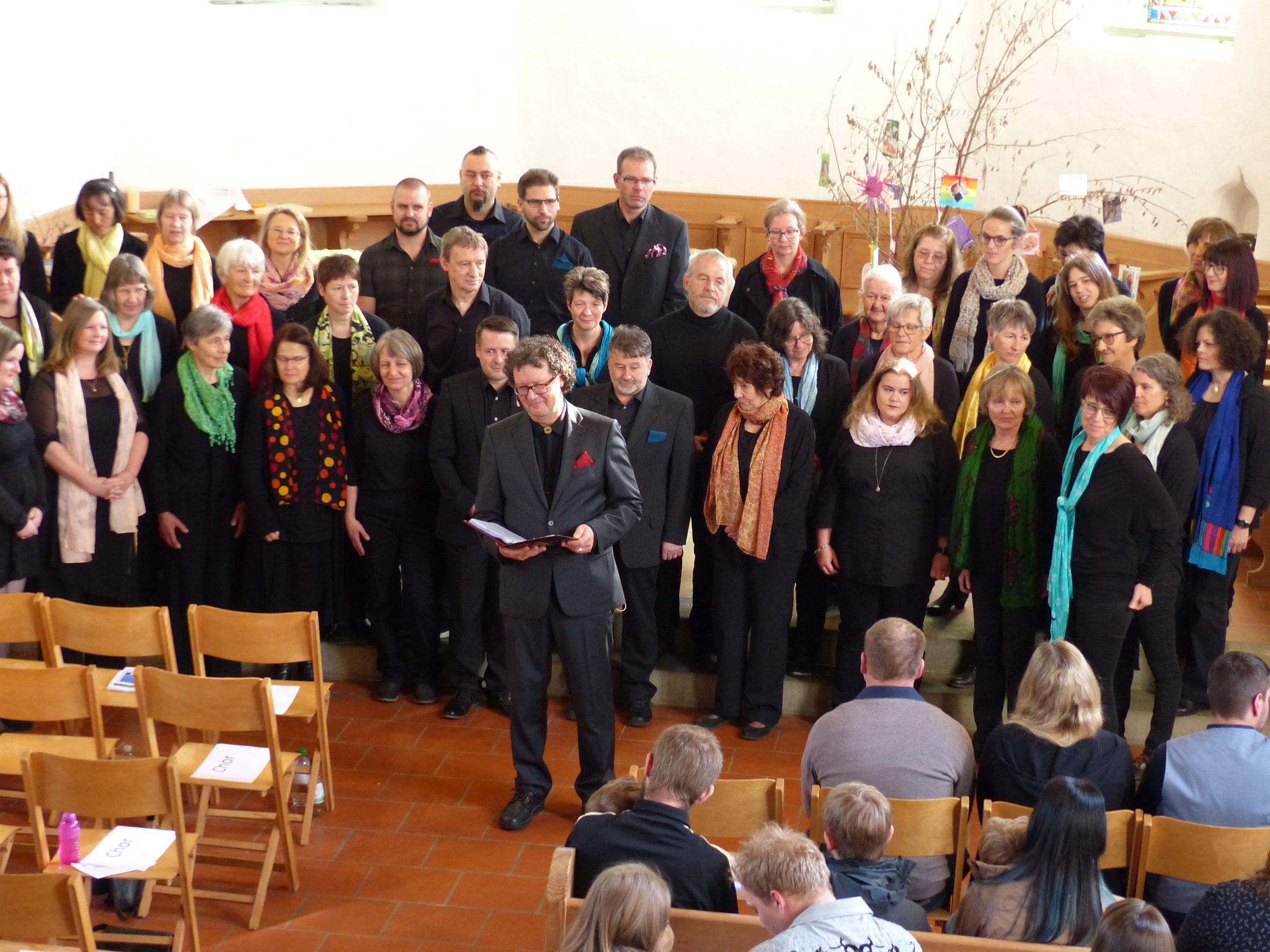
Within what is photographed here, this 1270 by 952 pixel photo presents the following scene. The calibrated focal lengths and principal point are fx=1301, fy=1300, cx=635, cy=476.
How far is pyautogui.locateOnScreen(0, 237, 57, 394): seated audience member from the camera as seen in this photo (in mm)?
5375

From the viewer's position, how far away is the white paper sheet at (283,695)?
4.49 m

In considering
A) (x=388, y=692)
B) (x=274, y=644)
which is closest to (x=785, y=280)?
(x=388, y=692)

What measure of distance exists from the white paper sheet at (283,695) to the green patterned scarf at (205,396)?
1.29 metres

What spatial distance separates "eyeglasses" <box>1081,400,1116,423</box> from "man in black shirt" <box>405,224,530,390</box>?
7.52ft

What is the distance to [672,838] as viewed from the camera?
3104 millimetres

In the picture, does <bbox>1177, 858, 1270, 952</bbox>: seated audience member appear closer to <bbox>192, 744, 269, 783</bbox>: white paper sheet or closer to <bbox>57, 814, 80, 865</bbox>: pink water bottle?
<bbox>192, 744, 269, 783</bbox>: white paper sheet

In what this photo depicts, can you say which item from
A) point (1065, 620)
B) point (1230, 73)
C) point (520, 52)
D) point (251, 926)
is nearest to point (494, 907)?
point (251, 926)

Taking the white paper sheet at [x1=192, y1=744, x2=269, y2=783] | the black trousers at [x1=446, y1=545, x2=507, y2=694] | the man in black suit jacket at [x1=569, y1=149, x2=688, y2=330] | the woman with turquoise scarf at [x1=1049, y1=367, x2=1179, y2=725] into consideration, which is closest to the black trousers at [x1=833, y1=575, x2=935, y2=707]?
the woman with turquoise scarf at [x1=1049, y1=367, x2=1179, y2=725]

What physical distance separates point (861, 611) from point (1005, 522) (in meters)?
0.70

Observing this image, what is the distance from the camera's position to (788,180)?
35.8 feet

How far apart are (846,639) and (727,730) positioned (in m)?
0.63

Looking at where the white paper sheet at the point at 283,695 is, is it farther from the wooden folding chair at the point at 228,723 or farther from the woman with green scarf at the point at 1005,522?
the woman with green scarf at the point at 1005,522

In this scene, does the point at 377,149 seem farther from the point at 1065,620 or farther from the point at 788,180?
the point at 1065,620

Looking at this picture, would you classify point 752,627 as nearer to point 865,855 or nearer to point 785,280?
point 785,280
